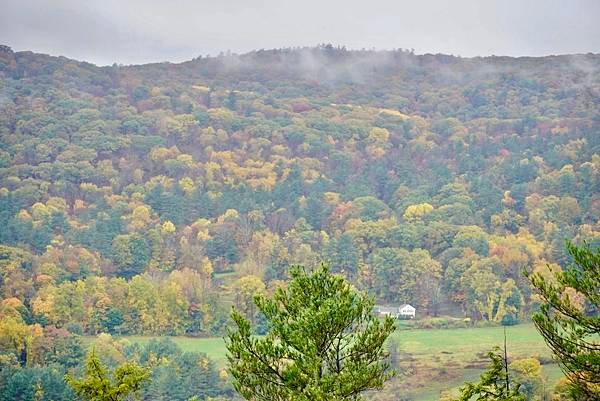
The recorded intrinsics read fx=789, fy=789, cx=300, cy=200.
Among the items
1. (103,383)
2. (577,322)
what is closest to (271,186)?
(577,322)

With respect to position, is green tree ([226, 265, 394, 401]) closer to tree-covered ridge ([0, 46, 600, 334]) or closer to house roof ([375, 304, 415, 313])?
tree-covered ridge ([0, 46, 600, 334])

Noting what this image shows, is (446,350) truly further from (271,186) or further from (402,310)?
(271,186)

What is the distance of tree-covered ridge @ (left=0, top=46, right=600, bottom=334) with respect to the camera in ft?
241

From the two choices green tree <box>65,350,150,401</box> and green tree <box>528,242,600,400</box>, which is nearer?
green tree <box>65,350,150,401</box>

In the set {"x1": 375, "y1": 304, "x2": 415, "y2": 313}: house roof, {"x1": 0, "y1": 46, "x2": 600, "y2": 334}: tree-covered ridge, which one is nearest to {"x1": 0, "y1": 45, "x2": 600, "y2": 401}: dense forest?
{"x1": 0, "y1": 46, "x2": 600, "y2": 334}: tree-covered ridge

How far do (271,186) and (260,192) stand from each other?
3.74 m

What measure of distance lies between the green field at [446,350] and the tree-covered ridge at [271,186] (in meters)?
4.87

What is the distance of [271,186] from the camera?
Answer: 110 m

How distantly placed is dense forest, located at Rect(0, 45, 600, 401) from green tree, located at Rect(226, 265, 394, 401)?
1382 inches

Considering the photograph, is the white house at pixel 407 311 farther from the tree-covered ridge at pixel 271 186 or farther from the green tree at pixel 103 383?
the green tree at pixel 103 383

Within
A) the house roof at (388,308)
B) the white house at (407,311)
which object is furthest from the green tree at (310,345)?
the white house at (407,311)

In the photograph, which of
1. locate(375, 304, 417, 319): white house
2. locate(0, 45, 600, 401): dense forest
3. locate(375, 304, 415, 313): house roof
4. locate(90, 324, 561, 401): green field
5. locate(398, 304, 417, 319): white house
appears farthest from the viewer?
locate(398, 304, 417, 319): white house

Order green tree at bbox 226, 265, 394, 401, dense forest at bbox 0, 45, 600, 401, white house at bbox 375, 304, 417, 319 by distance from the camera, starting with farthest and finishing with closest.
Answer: white house at bbox 375, 304, 417, 319 → dense forest at bbox 0, 45, 600, 401 → green tree at bbox 226, 265, 394, 401

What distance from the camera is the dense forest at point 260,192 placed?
69938mm
